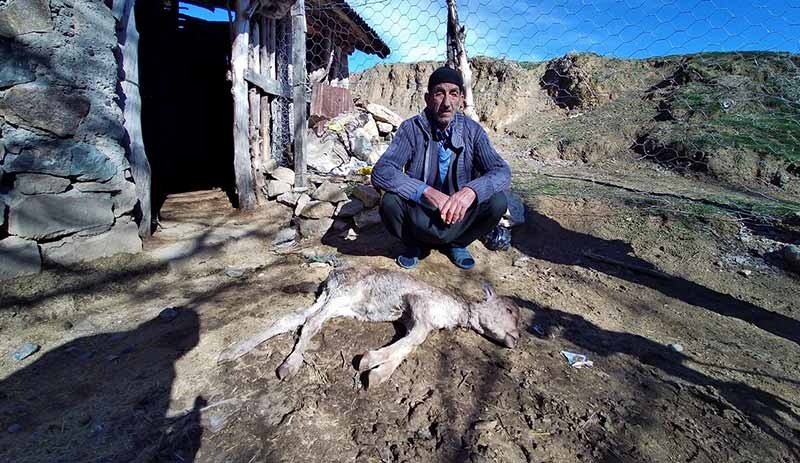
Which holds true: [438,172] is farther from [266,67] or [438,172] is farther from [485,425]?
[266,67]

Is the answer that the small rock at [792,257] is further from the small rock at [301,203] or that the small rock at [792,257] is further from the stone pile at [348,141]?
the stone pile at [348,141]

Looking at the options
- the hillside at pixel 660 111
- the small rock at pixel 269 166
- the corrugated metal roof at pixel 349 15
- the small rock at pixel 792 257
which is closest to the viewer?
the small rock at pixel 792 257

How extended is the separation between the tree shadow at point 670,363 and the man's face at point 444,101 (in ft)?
4.66

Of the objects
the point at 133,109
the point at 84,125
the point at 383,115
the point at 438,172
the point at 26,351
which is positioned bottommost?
the point at 26,351

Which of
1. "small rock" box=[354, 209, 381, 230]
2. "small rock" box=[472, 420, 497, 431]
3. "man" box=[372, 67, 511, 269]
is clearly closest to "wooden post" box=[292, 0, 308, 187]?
"small rock" box=[354, 209, 381, 230]

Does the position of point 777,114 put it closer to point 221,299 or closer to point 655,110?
point 655,110

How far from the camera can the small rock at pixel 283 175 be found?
505 cm

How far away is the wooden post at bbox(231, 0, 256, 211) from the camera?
178 inches

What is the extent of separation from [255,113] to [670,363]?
500cm

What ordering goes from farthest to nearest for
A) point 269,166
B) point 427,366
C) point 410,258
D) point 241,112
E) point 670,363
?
point 269,166 < point 241,112 < point 410,258 < point 670,363 < point 427,366

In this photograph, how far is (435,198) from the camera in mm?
2527

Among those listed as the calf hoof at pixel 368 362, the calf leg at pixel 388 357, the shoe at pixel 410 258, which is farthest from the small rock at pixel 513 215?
the calf hoof at pixel 368 362

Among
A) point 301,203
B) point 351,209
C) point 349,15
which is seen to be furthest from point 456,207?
point 349,15

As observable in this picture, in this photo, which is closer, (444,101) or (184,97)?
(444,101)
